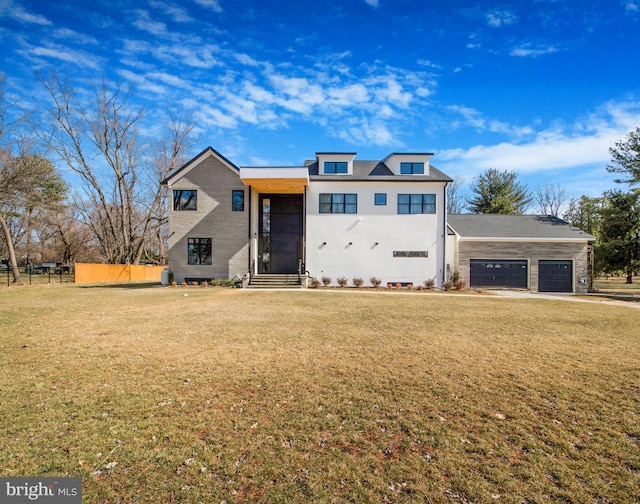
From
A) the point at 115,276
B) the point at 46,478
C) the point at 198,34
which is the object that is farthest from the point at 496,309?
the point at 115,276

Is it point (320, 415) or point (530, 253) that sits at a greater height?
point (530, 253)

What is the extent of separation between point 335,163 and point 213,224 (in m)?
9.55

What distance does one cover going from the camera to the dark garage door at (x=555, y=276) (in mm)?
23500

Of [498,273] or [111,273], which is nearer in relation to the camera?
[498,273]

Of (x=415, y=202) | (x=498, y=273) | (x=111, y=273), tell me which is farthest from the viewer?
(x=111, y=273)

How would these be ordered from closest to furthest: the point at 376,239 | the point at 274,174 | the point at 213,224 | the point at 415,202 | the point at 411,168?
the point at 274,174 → the point at 213,224 → the point at 376,239 → the point at 415,202 → the point at 411,168

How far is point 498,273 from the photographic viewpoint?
23.5m

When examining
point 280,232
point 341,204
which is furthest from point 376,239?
point 280,232

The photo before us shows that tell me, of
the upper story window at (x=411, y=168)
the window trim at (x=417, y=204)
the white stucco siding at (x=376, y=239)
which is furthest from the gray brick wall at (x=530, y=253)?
the upper story window at (x=411, y=168)

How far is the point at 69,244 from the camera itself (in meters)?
41.4

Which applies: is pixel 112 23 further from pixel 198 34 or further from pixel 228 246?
pixel 228 246

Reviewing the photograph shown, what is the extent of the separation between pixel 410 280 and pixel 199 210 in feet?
49.4

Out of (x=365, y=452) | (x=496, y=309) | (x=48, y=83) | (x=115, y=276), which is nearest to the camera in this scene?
(x=365, y=452)

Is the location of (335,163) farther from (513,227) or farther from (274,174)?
(513,227)
